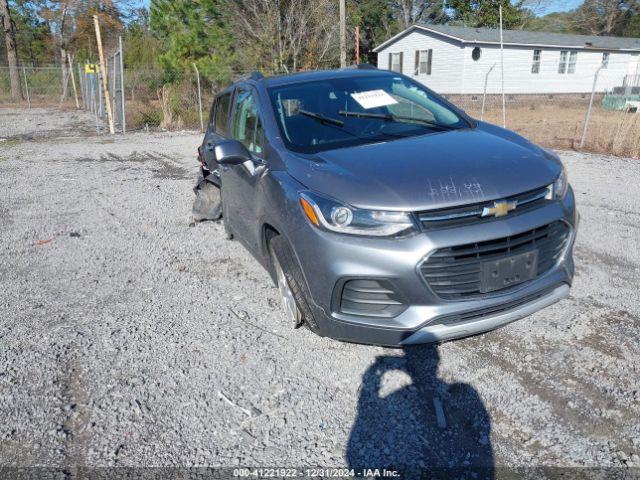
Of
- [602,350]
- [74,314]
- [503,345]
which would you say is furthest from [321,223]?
[74,314]

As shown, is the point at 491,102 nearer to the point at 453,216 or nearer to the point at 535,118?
the point at 535,118

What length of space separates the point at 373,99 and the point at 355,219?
1.65m

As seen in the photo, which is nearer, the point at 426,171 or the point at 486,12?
the point at 426,171

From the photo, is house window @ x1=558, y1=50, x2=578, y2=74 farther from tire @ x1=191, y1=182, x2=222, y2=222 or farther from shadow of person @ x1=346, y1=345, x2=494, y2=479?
shadow of person @ x1=346, y1=345, x2=494, y2=479

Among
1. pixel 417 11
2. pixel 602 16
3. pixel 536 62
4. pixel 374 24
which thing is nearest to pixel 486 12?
pixel 417 11

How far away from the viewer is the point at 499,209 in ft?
8.80

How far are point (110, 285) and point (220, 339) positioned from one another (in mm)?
1559

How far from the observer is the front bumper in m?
2.59

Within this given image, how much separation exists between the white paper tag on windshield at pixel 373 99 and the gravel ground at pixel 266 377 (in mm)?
1698

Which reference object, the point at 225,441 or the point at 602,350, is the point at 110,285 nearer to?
the point at 225,441

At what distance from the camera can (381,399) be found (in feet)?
9.27

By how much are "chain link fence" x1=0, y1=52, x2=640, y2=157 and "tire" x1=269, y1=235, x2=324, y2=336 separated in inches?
368

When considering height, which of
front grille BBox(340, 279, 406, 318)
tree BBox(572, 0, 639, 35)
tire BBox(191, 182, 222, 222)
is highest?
tree BBox(572, 0, 639, 35)

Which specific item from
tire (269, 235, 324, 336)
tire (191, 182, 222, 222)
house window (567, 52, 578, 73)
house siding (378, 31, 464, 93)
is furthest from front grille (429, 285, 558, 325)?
house window (567, 52, 578, 73)
